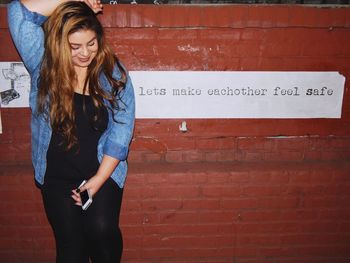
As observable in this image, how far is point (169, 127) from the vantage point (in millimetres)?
2760

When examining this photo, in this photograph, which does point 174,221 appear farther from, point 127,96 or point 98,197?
point 127,96

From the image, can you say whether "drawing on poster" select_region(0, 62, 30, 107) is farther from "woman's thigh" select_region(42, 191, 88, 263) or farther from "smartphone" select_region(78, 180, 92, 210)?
"smartphone" select_region(78, 180, 92, 210)

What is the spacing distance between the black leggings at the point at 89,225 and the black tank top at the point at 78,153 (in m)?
0.09

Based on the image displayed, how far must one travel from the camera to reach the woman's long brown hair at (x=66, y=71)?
193 centimetres

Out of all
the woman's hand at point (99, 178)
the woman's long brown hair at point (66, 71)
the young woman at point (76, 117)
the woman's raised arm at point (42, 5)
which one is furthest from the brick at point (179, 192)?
the woman's raised arm at point (42, 5)

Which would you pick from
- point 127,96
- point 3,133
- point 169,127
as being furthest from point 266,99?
point 3,133

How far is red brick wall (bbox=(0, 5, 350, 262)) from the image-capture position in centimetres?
257

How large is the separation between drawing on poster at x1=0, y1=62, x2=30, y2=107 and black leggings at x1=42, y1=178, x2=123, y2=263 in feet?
2.45

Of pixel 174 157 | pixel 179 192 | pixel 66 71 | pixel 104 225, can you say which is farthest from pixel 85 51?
pixel 179 192

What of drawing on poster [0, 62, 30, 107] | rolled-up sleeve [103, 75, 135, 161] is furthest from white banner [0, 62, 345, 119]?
rolled-up sleeve [103, 75, 135, 161]

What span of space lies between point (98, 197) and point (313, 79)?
1.68 meters

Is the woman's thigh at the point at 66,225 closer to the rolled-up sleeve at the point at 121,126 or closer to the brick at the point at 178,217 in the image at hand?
the rolled-up sleeve at the point at 121,126

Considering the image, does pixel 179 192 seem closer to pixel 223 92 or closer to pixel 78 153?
pixel 223 92

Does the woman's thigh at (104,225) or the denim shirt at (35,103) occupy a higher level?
the denim shirt at (35,103)
